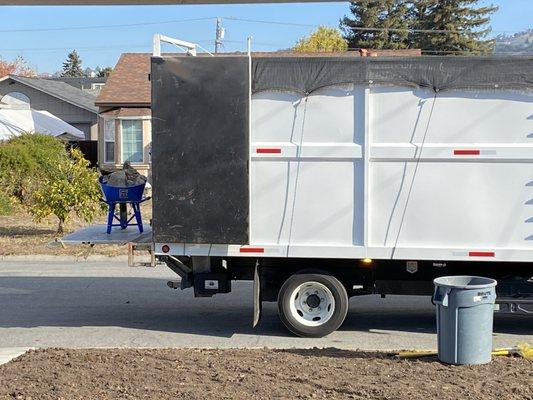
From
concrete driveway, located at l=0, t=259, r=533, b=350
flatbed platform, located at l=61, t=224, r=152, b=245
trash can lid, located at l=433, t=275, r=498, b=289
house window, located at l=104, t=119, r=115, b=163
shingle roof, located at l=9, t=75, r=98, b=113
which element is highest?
shingle roof, located at l=9, t=75, r=98, b=113

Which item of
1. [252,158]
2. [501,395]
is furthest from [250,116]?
[501,395]

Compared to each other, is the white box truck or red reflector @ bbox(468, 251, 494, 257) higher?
the white box truck

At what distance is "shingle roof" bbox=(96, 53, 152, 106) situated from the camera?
122 ft

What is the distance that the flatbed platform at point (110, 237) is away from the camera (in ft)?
34.4

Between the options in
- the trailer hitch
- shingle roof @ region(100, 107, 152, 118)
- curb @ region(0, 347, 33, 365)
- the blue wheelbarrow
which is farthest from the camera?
shingle roof @ region(100, 107, 152, 118)

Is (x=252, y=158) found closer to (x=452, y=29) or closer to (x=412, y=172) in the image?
(x=412, y=172)

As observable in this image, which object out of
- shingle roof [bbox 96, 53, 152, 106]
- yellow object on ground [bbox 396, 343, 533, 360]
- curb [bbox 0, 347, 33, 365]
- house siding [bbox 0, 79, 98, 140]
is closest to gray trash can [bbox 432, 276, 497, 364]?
yellow object on ground [bbox 396, 343, 533, 360]

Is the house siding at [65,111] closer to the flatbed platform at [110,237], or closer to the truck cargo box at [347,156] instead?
the flatbed platform at [110,237]

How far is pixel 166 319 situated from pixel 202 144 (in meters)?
2.89

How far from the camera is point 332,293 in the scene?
1007cm

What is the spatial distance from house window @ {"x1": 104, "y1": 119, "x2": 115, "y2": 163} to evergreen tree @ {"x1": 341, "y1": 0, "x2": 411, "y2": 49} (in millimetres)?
36036

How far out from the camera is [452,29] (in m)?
69.4

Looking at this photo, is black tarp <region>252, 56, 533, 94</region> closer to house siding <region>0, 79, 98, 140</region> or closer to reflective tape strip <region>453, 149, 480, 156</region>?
reflective tape strip <region>453, 149, 480, 156</region>

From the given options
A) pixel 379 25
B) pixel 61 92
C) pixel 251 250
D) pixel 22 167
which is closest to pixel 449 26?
pixel 379 25
